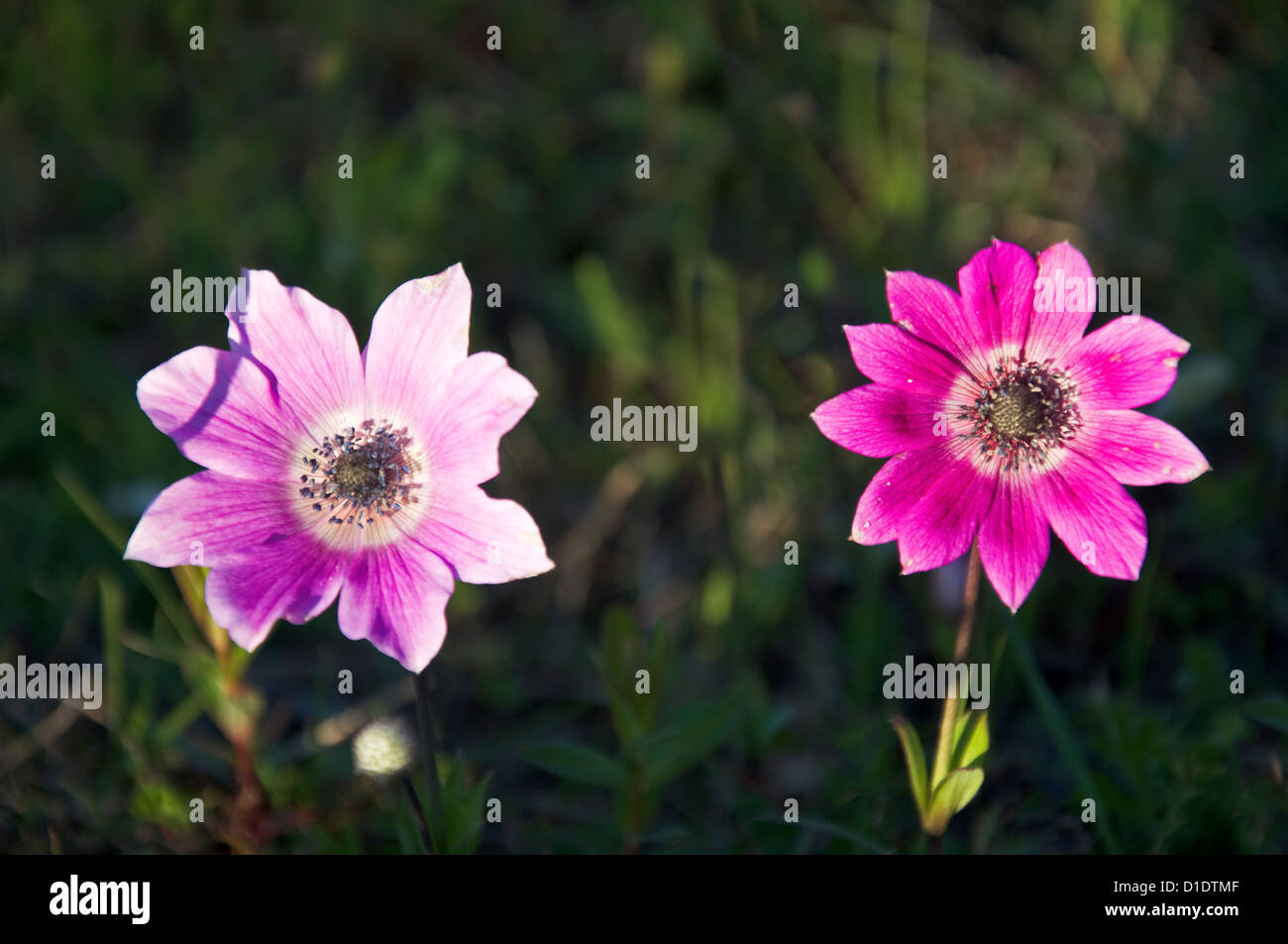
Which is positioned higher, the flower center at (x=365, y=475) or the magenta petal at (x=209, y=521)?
the flower center at (x=365, y=475)

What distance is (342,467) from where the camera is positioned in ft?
7.22

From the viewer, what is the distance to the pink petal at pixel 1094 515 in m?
1.99

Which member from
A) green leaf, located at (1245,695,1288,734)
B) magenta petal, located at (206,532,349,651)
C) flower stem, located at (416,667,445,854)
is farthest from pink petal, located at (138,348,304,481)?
green leaf, located at (1245,695,1288,734)

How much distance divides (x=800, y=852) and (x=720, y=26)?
3.21 meters

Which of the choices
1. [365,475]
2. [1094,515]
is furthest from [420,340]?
[1094,515]

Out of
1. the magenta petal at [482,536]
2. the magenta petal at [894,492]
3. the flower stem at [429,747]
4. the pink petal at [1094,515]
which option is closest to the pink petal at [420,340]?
the magenta petal at [482,536]

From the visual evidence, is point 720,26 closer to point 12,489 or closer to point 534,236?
point 534,236

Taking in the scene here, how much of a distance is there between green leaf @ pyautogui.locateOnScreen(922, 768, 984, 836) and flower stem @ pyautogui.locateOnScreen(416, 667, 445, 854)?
99 cm

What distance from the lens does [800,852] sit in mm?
2496

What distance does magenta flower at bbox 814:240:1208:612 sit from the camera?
2010 millimetres

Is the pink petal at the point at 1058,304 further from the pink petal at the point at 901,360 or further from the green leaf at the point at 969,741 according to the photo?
the green leaf at the point at 969,741

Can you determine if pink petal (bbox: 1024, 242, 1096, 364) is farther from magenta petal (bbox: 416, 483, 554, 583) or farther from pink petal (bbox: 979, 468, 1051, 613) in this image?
magenta petal (bbox: 416, 483, 554, 583)

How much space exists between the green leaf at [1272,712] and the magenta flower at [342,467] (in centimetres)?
159

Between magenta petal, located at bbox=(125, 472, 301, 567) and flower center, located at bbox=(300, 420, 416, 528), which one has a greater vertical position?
flower center, located at bbox=(300, 420, 416, 528)
